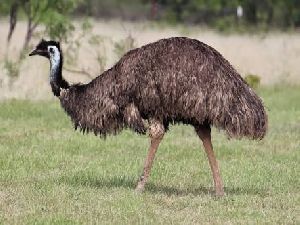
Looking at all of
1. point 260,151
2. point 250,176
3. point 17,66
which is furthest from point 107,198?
point 17,66

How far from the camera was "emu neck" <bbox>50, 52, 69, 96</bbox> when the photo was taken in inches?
442

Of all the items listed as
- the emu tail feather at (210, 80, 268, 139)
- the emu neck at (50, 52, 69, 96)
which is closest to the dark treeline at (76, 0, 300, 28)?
the emu neck at (50, 52, 69, 96)

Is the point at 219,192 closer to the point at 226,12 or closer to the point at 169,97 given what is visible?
the point at 169,97

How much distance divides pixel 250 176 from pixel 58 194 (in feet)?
9.11

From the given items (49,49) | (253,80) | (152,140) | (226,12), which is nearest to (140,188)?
(152,140)

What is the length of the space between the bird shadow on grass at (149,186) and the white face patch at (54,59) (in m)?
1.29

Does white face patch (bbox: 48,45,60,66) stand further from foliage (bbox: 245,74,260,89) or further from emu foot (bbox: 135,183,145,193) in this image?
foliage (bbox: 245,74,260,89)

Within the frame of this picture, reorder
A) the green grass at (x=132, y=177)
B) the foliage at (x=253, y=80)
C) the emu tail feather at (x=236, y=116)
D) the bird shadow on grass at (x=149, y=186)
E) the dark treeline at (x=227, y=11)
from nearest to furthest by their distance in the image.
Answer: the green grass at (x=132, y=177), the emu tail feather at (x=236, y=116), the bird shadow on grass at (x=149, y=186), the foliage at (x=253, y=80), the dark treeline at (x=227, y=11)

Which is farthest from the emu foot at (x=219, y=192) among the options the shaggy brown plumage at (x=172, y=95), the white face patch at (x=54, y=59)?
the white face patch at (x=54, y=59)

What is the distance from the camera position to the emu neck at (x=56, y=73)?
11234 millimetres

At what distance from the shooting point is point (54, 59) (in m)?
11.2

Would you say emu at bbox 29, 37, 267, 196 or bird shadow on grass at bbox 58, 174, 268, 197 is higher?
emu at bbox 29, 37, 267, 196

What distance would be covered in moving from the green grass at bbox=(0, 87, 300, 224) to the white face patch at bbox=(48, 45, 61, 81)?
1253 mm

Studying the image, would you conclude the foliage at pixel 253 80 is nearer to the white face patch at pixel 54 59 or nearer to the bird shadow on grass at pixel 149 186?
the bird shadow on grass at pixel 149 186
